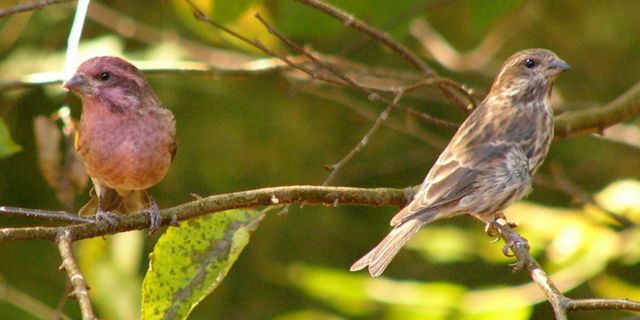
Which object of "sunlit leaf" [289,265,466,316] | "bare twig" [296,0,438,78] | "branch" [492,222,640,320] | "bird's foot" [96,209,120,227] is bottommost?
"sunlit leaf" [289,265,466,316]

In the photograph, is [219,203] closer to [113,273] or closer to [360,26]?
[360,26]

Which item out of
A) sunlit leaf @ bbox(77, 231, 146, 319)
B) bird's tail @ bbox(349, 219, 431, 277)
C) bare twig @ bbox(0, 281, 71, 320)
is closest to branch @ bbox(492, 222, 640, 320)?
bird's tail @ bbox(349, 219, 431, 277)

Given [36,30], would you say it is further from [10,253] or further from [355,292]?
[355,292]

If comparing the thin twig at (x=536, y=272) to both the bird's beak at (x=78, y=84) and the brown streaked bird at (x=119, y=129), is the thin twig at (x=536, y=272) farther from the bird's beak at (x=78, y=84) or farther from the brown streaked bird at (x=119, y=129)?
the bird's beak at (x=78, y=84)

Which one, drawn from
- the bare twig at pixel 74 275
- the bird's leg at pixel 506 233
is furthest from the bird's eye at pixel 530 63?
the bare twig at pixel 74 275

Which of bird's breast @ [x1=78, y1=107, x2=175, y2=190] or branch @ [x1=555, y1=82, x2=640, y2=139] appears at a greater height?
branch @ [x1=555, y1=82, x2=640, y2=139]

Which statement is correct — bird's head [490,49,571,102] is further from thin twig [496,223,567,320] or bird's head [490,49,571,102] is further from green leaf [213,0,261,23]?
green leaf [213,0,261,23]

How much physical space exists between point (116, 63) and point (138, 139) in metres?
0.36

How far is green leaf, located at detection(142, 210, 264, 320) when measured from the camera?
13.5 feet

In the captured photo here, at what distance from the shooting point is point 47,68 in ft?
23.5

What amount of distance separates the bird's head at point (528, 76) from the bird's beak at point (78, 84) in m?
2.13

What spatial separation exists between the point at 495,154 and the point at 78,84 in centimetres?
200

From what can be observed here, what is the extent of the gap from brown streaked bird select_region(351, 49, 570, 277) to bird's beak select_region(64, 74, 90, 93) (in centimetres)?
152

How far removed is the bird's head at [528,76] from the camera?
5645mm
